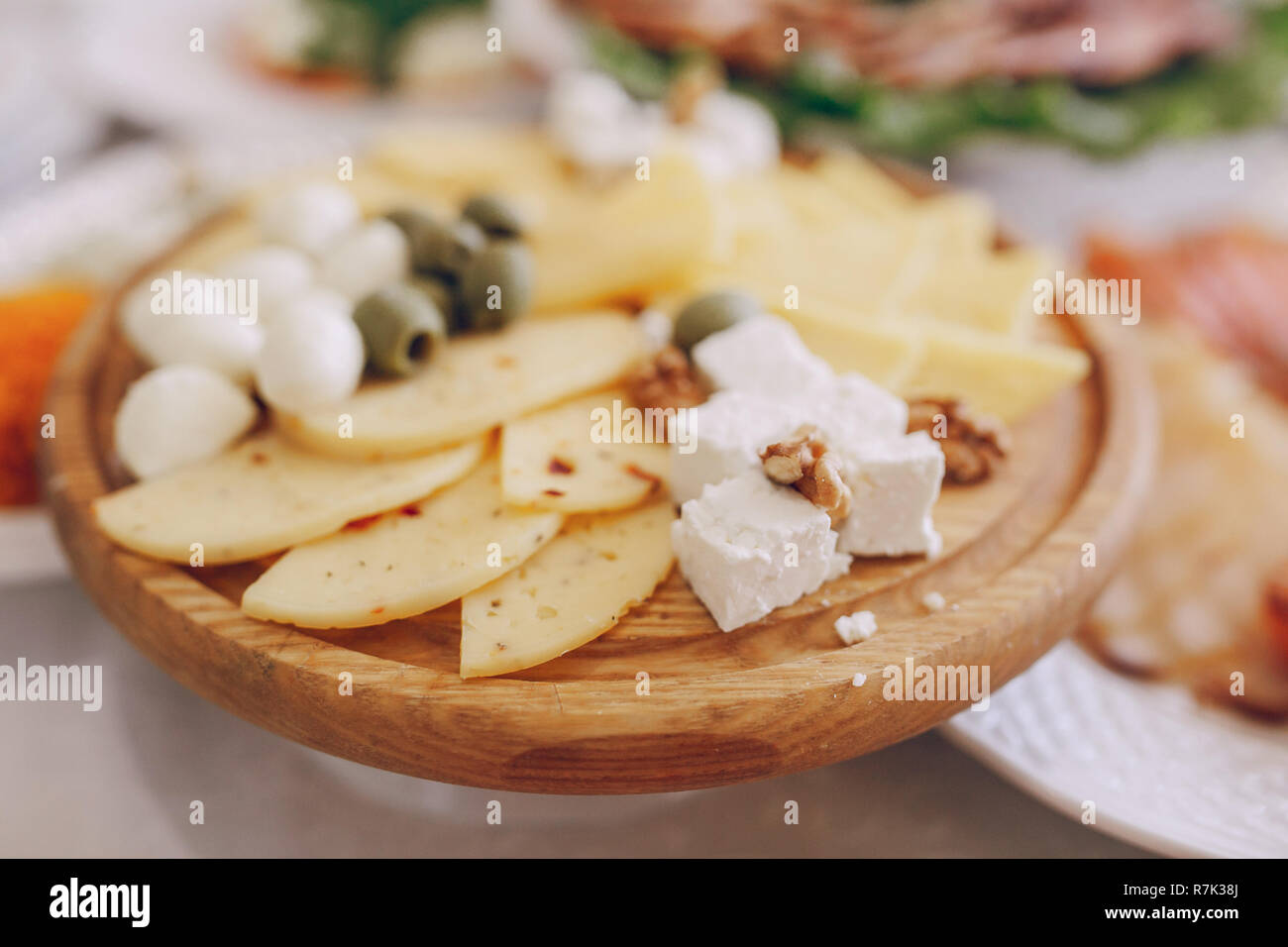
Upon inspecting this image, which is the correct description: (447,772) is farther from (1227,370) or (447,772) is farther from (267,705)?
(1227,370)

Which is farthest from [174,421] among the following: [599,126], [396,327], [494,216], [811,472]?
[599,126]

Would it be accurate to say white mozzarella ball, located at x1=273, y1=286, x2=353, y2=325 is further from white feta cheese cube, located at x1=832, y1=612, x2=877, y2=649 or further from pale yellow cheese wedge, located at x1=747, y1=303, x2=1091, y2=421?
white feta cheese cube, located at x1=832, y1=612, x2=877, y2=649

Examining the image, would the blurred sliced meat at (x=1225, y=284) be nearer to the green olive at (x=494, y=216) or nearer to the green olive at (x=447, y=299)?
the green olive at (x=494, y=216)

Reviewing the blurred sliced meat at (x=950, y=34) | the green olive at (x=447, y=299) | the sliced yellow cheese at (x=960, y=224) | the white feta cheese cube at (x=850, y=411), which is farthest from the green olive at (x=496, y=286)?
the blurred sliced meat at (x=950, y=34)

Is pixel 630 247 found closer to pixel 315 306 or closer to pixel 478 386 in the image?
pixel 478 386

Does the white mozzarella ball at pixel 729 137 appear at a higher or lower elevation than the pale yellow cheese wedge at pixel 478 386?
higher
